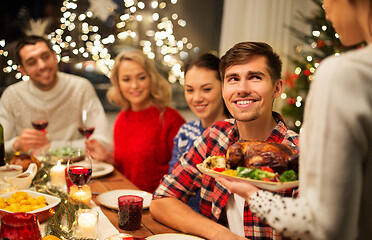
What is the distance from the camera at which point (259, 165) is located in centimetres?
105

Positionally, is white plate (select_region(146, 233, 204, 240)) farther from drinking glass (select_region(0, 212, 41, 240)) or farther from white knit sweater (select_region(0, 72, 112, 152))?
white knit sweater (select_region(0, 72, 112, 152))

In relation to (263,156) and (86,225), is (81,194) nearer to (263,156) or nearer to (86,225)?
(86,225)

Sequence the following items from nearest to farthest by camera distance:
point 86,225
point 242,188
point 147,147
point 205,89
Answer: point 242,188
point 86,225
point 205,89
point 147,147

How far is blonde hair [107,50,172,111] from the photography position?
107 inches

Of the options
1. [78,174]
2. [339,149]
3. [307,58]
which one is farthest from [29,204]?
[307,58]

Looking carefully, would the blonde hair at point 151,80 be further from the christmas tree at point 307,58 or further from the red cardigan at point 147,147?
the christmas tree at point 307,58

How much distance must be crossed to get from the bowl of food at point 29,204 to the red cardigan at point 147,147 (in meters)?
1.29

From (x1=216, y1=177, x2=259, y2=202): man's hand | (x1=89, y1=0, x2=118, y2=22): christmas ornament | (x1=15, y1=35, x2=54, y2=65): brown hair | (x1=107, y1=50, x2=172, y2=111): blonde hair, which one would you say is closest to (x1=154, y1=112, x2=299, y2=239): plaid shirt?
(x1=216, y1=177, x2=259, y2=202): man's hand

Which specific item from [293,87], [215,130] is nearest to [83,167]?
[215,130]

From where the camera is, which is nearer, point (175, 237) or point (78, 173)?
point (175, 237)

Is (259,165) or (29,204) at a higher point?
(259,165)

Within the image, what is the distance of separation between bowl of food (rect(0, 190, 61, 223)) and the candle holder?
0.53 ft

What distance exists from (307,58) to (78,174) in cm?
224

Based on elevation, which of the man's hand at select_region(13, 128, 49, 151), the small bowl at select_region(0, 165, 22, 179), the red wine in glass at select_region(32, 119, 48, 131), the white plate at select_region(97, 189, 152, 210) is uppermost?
the red wine in glass at select_region(32, 119, 48, 131)
